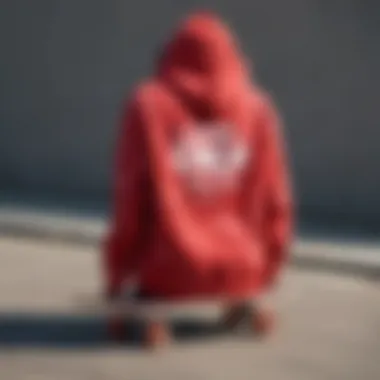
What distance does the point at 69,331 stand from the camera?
8.38 metres

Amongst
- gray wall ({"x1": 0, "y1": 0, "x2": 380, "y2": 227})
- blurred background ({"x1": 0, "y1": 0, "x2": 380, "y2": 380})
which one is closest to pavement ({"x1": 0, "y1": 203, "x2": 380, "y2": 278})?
blurred background ({"x1": 0, "y1": 0, "x2": 380, "y2": 380})

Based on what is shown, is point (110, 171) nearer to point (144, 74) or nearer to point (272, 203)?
point (144, 74)

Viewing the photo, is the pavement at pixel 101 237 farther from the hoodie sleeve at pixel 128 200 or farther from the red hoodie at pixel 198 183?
the hoodie sleeve at pixel 128 200

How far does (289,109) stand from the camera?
11.3 m

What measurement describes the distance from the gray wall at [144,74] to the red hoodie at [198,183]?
2.94 metres

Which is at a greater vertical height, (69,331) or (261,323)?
(261,323)

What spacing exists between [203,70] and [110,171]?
12.6 ft

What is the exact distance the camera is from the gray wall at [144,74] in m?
11.1

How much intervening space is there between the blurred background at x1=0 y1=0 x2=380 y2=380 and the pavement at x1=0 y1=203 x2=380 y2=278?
0.04 feet

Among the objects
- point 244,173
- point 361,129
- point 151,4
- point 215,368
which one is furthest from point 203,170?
point 151,4

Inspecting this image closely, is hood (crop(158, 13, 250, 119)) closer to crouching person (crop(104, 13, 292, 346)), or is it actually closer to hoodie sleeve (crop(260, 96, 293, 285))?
crouching person (crop(104, 13, 292, 346))

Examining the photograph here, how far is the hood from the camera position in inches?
317

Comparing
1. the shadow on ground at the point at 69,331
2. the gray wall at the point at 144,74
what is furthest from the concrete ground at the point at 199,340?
the gray wall at the point at 144,74

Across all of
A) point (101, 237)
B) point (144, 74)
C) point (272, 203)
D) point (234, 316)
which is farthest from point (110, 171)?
point (272, 203)
